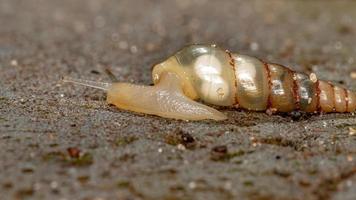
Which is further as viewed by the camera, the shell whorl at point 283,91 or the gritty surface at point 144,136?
the shell whorl at point 283,91

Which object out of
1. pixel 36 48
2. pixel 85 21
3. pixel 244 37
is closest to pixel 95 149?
pixel 36 48

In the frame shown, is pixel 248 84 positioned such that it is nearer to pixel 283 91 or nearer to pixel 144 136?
pixel 283 91

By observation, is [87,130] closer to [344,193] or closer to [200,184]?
[200,184]

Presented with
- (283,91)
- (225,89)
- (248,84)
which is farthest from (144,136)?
(283,91)

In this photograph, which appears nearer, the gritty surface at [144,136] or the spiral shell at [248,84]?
the gritty surface at [144,136]
